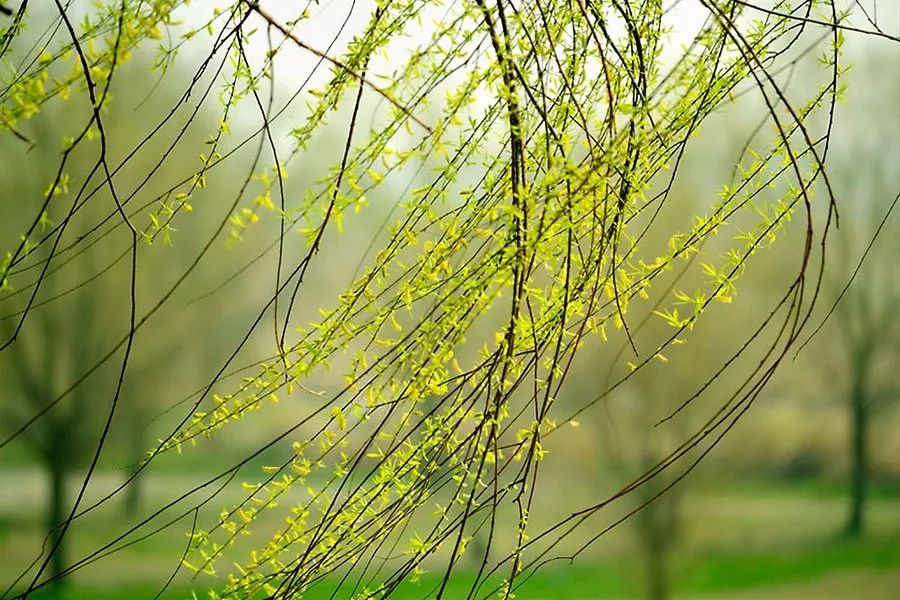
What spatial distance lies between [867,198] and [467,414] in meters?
2.88

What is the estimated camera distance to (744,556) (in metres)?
3.04

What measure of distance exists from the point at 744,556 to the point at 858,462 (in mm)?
487

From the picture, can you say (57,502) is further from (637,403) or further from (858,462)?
(858,462)

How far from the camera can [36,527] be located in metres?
2.94

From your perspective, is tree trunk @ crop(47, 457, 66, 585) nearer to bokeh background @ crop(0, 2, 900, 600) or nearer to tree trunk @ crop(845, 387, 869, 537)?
bokeh background @ crop(0, 2, 900, 600)

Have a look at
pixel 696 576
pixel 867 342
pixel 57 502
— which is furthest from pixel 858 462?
pixel 57 502

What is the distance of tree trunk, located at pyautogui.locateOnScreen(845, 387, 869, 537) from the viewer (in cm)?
296

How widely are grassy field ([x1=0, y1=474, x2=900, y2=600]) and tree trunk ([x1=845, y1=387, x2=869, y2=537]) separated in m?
0.04

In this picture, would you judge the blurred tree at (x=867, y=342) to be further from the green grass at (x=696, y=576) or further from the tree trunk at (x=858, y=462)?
the green grass at (x=696, y=576)

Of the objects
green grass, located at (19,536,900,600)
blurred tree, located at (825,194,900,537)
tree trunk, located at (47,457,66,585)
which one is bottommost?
green grass, located at (19,536,900,600)

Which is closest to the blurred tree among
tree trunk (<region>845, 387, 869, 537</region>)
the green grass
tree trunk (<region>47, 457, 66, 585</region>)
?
tree trunk (<region>845, 387, 869, 537</region>)

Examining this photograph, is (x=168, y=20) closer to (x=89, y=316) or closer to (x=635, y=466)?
(x=635, y=466)

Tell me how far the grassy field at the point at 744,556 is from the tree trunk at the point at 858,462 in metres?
0.04

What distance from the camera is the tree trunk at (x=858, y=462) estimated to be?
296cm
